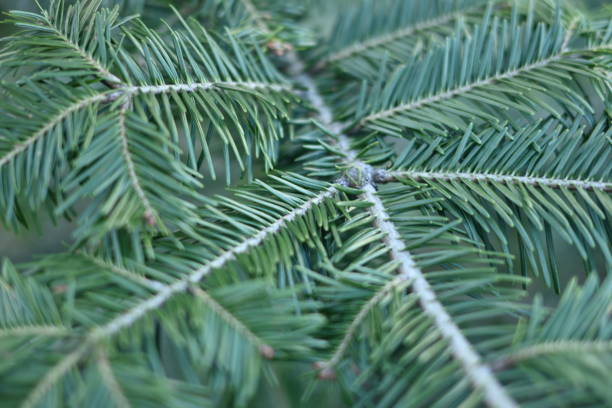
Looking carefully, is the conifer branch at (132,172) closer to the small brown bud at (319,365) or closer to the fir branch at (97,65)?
the fir branch at (97,65)

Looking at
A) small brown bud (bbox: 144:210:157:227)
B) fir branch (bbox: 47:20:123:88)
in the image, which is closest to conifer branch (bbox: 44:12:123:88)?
fir branch (bbox: 47:20:123:88)

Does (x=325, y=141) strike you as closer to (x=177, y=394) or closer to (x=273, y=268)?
(x=273, y=268)

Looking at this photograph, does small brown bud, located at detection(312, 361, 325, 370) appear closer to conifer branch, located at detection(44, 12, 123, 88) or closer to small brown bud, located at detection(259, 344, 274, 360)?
small brown bud, located at detection(259, 344, 274, 360)

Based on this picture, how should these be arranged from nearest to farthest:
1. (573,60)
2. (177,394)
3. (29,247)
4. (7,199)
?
(177,394)
(7,199)
(573,60)
(29,247)

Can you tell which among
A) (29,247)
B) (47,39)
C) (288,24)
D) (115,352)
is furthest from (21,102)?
(29,247)

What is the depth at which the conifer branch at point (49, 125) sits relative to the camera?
0.41 m

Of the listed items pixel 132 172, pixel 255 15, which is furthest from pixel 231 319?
pixel 255 15

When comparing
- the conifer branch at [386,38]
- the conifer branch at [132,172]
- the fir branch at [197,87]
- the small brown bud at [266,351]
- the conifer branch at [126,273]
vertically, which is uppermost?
the conifer branch at [386,38]

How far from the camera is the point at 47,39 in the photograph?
457 mm

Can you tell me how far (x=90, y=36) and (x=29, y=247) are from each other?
0.54m

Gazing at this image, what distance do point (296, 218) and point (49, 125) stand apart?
0.22 metres

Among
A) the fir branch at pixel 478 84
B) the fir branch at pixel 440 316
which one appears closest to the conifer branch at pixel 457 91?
the fir branch at pixel 478 84

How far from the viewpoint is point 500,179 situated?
0.49 metres

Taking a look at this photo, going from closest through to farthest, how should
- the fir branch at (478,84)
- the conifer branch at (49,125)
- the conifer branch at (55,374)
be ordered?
the conifer branch at (55,374) → the conifer branch at (49,125) → the fir branch at (478,84)
